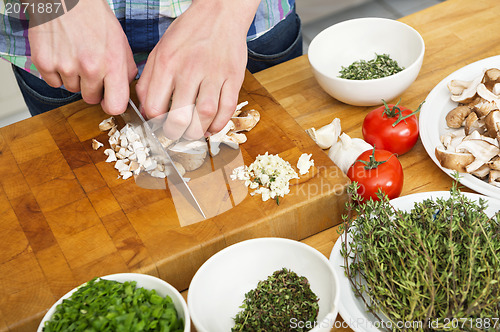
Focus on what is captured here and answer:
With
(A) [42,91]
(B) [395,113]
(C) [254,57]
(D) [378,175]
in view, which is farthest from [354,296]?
(A) [42,91]

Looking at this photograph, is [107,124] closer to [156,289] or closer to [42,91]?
[42,91]

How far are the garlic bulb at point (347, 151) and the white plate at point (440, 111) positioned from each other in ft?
0.54

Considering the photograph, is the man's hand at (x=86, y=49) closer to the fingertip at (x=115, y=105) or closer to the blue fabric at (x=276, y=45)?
the fingertip at (x=115, y=105)

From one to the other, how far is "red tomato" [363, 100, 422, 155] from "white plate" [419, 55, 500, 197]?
4 cm

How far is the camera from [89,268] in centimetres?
114

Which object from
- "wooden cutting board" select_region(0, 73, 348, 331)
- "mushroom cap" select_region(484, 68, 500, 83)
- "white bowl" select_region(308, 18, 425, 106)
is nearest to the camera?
"wooden cutting board" select_region(0, 73, 348, 331)

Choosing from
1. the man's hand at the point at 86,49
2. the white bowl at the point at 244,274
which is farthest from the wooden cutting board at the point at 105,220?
the man's hand at the point at 86,49

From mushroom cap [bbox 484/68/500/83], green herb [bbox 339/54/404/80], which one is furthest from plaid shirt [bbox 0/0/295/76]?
mushroom cap [bbox 484/68/500/83]

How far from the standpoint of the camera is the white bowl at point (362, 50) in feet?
4.81

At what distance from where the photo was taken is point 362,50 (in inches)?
65.2

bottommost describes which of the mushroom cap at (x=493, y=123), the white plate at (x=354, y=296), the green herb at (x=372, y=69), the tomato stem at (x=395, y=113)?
the white plate at (x=354, y=296)

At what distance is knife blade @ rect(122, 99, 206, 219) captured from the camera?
1.23m

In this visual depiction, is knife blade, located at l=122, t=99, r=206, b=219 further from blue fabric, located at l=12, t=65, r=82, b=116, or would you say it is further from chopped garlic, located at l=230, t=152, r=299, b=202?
blue fabric, located at l=12, t=65, r=82, b=116

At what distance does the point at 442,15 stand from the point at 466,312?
52.8 inches
